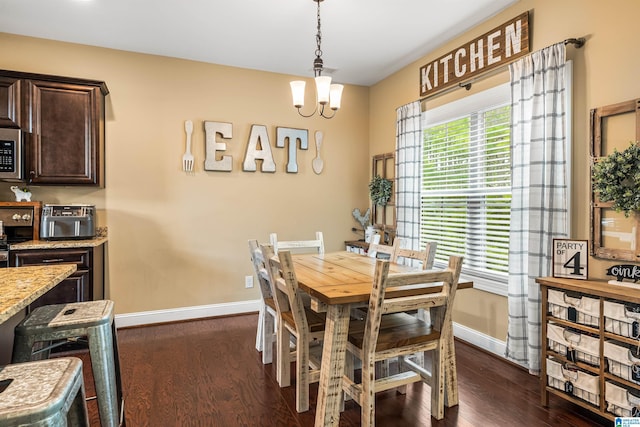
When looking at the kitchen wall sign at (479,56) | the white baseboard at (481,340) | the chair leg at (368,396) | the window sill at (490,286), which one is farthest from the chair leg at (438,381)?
the kitchen wall sign at (479,56)

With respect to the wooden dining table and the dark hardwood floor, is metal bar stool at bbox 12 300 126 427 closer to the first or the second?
the dark hardwood floor

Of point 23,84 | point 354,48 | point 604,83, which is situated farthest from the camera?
point 354,48

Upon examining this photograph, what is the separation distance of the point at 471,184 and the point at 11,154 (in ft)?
13.0

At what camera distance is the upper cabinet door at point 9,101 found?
3.11 metres

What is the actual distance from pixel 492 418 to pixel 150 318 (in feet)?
10.7

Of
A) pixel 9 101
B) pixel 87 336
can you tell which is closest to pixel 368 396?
pixel 87 336

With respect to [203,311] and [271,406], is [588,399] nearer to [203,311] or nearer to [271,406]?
[271,406]

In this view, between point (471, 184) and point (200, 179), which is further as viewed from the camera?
point (200, 179)

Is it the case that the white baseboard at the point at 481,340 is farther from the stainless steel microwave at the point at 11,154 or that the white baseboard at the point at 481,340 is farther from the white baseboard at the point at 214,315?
the stainless steel microwave at the point at 11,154

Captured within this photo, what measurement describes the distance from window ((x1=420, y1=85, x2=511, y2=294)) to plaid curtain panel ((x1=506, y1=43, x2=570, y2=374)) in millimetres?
256

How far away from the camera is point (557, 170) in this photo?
2475 millimetres

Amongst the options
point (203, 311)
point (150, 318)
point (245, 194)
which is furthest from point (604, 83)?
point (150, 318)

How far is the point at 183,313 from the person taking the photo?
3959 mm

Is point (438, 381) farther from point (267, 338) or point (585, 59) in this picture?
point (585, 59)
